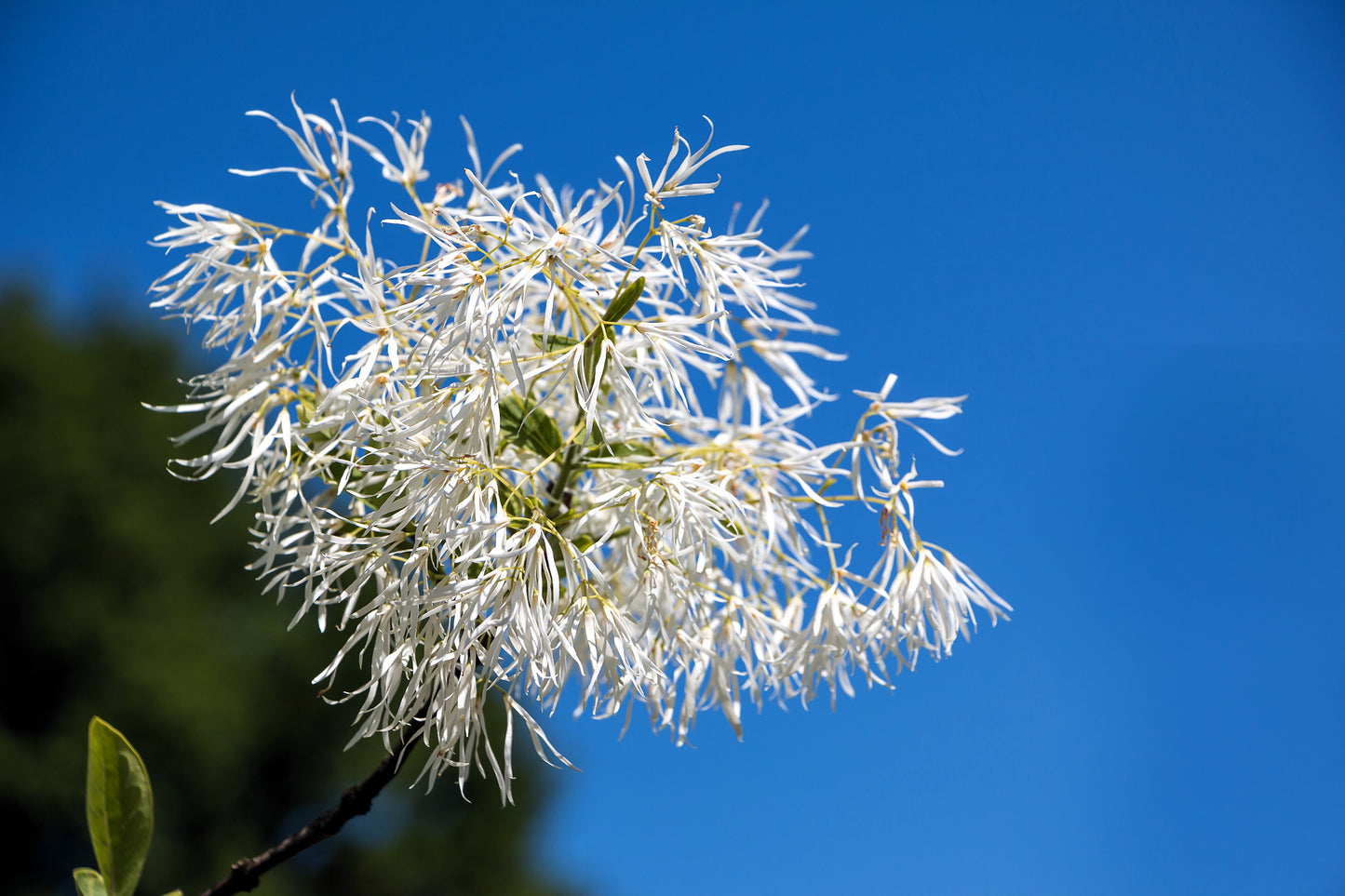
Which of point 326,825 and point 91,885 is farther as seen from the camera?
point 326,825

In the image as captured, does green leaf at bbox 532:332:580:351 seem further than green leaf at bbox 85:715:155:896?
Yes

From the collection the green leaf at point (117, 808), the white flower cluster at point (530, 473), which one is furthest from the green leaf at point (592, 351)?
the green leaf at point (117, 808)

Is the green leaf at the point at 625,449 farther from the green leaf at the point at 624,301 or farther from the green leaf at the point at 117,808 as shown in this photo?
the green leaf at the point at 117,808

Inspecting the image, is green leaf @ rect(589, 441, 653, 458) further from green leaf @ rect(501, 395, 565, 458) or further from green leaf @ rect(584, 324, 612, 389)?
green leaf @ rect(584, 324, 612, 389)

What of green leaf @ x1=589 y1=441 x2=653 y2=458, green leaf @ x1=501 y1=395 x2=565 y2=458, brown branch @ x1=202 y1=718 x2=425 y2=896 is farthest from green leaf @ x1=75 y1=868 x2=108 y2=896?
green leaf @ x1=589 y1=441 x2=653 y2=458

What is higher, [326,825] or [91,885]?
[326,825]

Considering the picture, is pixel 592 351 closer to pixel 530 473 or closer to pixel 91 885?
pixel 530 473

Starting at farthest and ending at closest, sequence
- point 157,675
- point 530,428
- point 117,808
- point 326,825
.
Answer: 1. point 157,675
2. point 530,428
3. point 326,825
4. point 117,808

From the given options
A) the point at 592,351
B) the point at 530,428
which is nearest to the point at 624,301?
the point at 592,351
